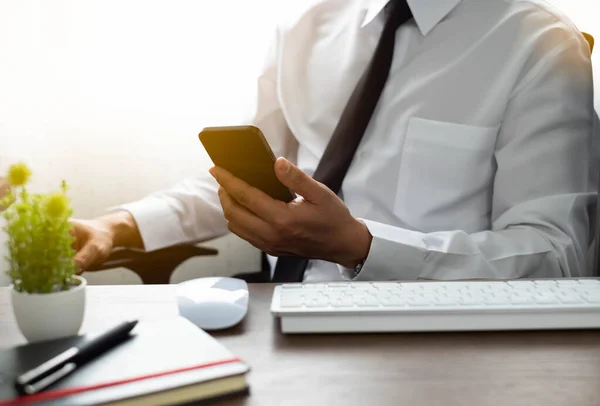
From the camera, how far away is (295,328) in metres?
0.57

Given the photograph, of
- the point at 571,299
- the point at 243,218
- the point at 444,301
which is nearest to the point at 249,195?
the point at 243,218

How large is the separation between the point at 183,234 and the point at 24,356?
70 cm

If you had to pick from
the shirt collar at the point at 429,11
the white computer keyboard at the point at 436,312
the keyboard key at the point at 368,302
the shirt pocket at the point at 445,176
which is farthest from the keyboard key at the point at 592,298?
the shirt collar at the point at 429,11

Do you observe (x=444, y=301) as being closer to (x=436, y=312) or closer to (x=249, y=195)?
(x=436, y=312)

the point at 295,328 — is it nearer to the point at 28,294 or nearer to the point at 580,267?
the point at 28,294

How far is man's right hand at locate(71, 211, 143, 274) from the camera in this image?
3.13 feet

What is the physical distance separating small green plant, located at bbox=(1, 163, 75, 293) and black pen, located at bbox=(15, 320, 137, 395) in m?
0.07

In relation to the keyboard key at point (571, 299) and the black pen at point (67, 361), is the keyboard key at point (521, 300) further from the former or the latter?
the black pen at point (67, 361)

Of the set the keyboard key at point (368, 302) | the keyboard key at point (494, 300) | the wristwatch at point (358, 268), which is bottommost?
the wristwatch at point (358, 268)

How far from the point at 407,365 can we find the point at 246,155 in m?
0.35

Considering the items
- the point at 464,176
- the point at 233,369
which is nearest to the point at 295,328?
the point at 233,369

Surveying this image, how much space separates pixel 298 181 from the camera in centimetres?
76

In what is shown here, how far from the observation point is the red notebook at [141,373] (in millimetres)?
406

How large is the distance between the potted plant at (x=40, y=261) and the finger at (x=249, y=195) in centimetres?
32
